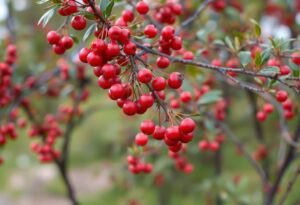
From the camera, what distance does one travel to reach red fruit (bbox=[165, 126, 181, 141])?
1039 millimetres

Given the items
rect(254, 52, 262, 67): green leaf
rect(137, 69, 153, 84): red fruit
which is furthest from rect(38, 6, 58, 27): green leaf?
rect(254, 52, 262, 67): green leaf

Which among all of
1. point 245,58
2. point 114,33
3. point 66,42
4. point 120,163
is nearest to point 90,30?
point 66,42

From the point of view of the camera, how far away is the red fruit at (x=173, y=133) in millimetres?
1039

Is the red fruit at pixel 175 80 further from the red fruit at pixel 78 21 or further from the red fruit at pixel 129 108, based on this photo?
the red fruit at pixel 78 21

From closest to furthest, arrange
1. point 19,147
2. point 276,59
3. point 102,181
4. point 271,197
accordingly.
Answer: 1. point 276,59
2. point 271,197
3. point 102,181
4. point 19,147

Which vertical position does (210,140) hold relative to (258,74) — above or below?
below

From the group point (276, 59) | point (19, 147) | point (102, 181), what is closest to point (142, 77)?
point (276, 59)

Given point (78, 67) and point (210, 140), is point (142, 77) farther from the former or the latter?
point (78, 67)

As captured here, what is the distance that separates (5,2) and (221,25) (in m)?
1.47

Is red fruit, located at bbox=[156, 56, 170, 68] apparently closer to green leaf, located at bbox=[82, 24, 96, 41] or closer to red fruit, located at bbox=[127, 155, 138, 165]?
green leaf, located at bbox=[82, 24, 96, 41]

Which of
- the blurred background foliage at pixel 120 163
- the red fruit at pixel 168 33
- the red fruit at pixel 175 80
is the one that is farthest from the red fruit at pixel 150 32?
the blurred background foliage at pixel 120 163

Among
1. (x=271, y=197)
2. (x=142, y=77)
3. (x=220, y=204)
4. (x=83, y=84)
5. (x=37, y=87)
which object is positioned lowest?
(x=220, y=204)

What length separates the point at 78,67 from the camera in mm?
2539

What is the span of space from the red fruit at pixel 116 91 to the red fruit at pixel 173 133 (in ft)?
0.47
